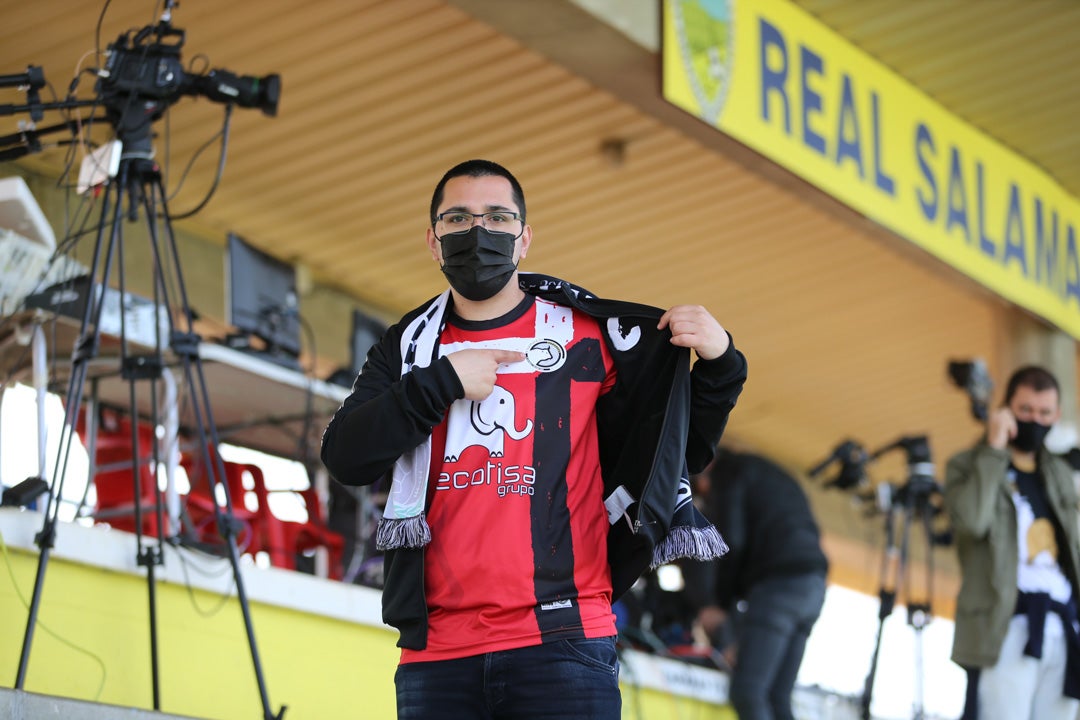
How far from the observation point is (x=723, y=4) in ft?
16.6

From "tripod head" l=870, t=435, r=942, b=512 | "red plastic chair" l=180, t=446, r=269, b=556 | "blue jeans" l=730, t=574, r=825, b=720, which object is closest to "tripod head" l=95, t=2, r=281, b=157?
"red plastic chair" l=180, t=446, r=269, b=556

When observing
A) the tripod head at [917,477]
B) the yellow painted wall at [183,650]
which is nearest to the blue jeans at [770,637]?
the tripod head at [917,477]

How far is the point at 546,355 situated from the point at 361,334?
3.53m

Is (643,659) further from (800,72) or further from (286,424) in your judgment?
(800,72)

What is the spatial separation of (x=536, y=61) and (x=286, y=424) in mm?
1816

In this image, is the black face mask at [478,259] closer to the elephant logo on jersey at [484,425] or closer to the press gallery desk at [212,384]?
the elephant logo on jersey at [484,425]

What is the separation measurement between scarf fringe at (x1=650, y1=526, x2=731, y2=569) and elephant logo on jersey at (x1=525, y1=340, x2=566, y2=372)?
301 mm

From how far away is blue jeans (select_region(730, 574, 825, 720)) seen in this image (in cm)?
474

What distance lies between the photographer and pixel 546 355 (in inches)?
85.6

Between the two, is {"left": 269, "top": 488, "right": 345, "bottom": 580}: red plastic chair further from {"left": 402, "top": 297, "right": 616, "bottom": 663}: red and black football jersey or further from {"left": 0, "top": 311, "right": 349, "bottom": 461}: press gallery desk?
{"left": 402, "top": 297, "right": 616, "bottom": 663}: red and black football jersey

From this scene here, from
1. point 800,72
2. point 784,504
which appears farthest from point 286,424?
point 800,72

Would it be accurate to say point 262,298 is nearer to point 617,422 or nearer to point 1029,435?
point 1029,435

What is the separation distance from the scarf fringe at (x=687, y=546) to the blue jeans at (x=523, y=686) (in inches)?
7.1

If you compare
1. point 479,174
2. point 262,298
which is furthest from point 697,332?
point 262,298
